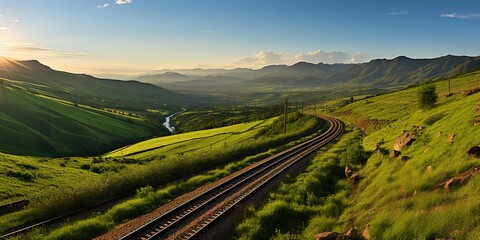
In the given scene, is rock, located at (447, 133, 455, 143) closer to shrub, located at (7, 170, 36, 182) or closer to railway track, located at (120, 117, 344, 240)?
railway track, located at (120, 117, 344, 240)

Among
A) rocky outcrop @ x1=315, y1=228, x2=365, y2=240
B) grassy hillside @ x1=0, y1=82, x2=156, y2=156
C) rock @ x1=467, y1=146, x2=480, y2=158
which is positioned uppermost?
rock @ x1=467, y1=146, x2=480, y2=158

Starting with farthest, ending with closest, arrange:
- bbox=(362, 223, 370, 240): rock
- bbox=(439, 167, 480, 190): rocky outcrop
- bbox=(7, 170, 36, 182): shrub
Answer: bbox=(7, 170, 36, 182): shrub, bbox=(439, 167, 480, 190): rocky outcrop, bbox=(362, 223, 370, 240): rock

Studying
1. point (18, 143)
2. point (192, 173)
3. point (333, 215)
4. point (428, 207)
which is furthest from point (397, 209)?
point (18, 143)

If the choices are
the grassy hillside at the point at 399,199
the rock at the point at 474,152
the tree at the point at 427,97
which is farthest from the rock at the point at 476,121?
the tree at the point at 427,97

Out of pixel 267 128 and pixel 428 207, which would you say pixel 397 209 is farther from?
pixel 267 128

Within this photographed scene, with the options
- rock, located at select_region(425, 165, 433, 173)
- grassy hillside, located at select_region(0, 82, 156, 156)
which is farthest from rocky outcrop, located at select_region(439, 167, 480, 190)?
grassy hillside, located at select_region(0, 82, 156, 156)

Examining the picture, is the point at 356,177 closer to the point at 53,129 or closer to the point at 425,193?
the point at 425,193

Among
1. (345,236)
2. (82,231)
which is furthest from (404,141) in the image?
(82,231)
